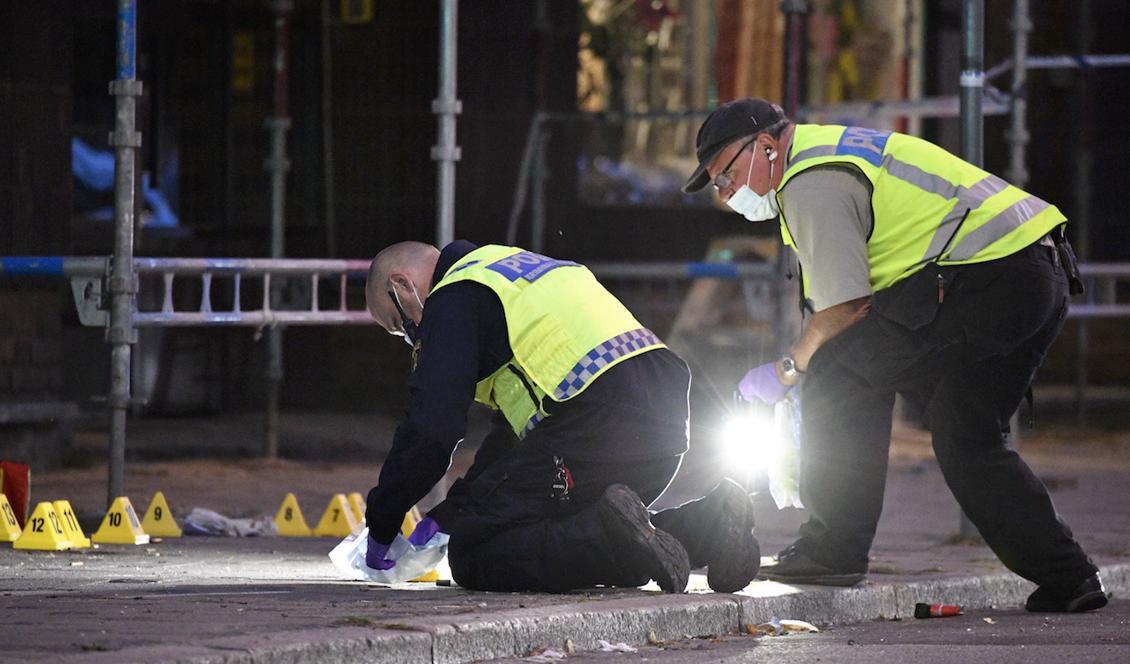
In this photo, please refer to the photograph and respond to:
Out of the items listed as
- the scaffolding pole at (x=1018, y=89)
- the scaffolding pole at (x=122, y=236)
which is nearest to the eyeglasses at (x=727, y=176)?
the scaffolding pole at (x=122, y=236)

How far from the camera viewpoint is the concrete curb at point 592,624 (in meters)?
4.82

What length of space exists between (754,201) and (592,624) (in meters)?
1.53

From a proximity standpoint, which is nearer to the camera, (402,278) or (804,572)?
(402,278)

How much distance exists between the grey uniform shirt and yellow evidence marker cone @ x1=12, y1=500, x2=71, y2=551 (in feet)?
9.23

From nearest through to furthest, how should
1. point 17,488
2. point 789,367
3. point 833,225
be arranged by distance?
point 833,225 → point 789,367 → point 17,488

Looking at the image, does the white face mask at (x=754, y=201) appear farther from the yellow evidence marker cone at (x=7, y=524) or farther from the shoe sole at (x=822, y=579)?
the yellow evidence marker cone at (x=7, y=524)

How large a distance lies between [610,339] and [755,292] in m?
6.02

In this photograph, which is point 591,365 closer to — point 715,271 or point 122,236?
point 122,236

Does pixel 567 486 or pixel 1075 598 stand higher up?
pixel 567 486

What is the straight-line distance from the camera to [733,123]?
6.32m

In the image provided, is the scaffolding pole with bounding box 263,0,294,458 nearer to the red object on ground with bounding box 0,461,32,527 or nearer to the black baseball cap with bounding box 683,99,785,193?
the red object on ground with bounding box 0,461,32,527

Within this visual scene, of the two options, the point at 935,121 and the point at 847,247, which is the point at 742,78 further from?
the point at 847,247

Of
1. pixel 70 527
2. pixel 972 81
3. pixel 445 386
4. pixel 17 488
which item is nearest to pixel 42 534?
pixel 70 527

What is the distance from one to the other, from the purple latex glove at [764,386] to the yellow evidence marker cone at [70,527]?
8.06 feet
